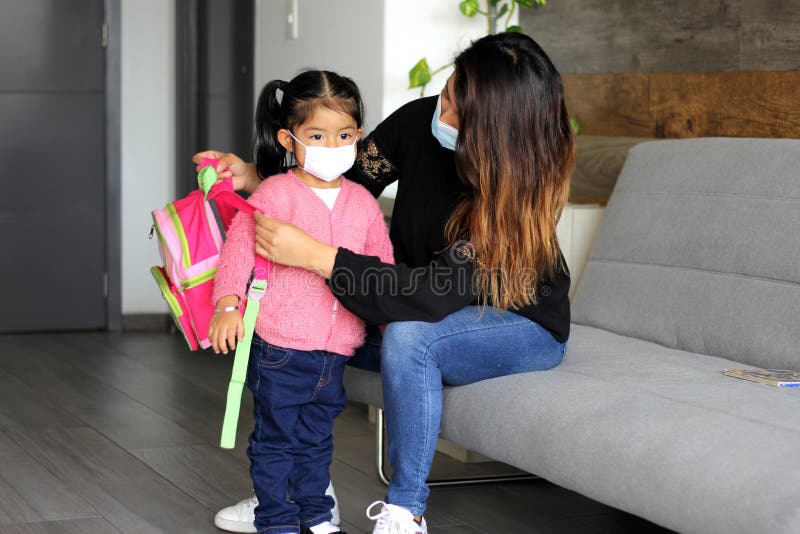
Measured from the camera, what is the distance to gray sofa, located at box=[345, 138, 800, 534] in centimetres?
151

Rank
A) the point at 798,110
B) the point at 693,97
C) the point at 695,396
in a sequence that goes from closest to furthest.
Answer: the point at 695,396, the point at 798,110, the point at 693,97

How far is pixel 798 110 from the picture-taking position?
2508 millimetres

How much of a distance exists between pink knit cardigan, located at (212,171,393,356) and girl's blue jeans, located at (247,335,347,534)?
34 millimetres

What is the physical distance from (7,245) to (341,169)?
2818 millimetres

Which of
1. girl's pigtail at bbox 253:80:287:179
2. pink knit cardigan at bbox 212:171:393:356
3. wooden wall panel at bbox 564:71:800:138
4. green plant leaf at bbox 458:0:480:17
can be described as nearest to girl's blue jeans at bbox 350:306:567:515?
pink knit cardigan at bbox 212:171:393:356

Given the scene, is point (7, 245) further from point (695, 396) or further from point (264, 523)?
point (695, 396)

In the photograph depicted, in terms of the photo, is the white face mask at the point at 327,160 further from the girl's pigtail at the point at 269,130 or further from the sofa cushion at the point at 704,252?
the sofa cushion at the point at 704,252

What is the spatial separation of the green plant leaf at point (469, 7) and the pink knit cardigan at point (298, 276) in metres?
1.21

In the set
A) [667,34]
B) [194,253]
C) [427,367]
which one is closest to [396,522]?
[427,367]

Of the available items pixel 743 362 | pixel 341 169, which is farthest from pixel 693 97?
pixel 341 169

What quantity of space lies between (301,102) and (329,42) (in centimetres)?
140

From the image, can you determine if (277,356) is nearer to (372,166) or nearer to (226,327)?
(226,327)

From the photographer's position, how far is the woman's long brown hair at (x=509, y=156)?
1932mm

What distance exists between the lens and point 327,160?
201 centimetres
